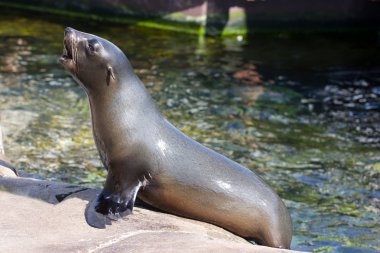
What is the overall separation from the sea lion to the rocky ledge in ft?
0.47

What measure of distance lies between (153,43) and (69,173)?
5970 millimetres

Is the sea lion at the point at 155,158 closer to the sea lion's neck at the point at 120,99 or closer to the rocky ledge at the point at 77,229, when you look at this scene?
the sea lion's neck at the point at 120,99

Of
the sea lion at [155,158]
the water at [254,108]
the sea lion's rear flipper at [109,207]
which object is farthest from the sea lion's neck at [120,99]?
the water at [254,108]

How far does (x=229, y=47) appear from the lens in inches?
499

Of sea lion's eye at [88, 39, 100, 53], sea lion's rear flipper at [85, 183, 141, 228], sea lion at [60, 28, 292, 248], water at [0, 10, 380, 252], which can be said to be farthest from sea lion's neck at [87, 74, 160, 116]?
water at [0, 10, 380, 252]

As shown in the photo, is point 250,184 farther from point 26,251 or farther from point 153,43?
point 153,43

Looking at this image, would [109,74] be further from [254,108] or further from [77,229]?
[254,108]

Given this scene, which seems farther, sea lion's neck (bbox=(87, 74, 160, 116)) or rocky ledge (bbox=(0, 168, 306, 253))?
sea lion's neck (bbox=(87, 74, 160, 116))

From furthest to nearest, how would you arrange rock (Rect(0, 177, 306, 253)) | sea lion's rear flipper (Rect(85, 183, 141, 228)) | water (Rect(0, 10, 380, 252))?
1. water (Rect(0, 10, 380, 252))
2. sea lion's rear flipper (Rect(85, 183, 141, 228))
3. rock (Rect(0, 177, 306, 253))

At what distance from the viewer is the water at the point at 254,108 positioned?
6.71 metres

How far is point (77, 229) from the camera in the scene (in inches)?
158

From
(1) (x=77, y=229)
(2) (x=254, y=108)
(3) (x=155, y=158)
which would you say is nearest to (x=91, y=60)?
(3) (x=155, y=158)

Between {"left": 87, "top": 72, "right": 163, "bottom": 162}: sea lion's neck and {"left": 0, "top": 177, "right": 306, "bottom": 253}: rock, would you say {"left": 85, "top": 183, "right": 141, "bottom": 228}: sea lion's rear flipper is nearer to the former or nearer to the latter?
{"left": 0, "top": 177, "right": 306, "bottom": 253}: rock

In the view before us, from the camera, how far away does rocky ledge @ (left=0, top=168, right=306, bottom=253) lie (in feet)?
11.9
